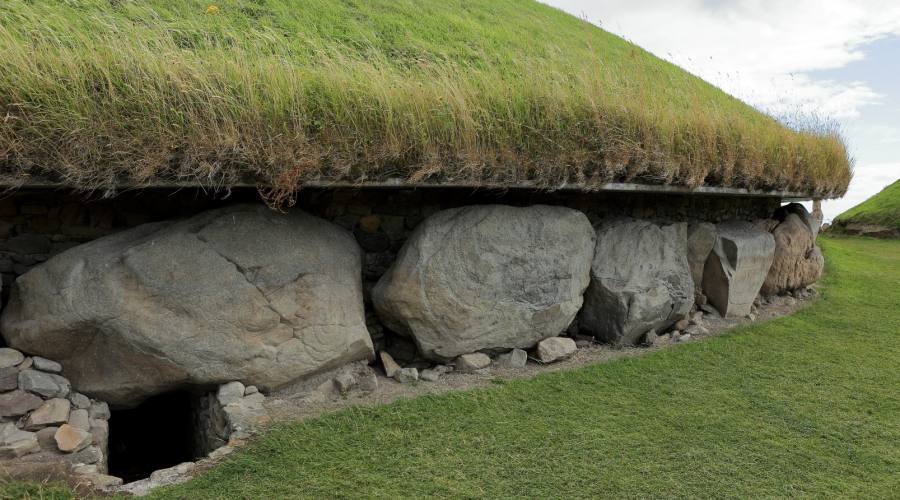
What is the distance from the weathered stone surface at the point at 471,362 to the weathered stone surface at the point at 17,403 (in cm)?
290

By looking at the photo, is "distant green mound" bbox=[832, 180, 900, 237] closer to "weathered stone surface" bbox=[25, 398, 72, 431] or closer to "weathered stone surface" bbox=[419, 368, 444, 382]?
"weathered stone surface" bbox=[419, 368, 444, 382]

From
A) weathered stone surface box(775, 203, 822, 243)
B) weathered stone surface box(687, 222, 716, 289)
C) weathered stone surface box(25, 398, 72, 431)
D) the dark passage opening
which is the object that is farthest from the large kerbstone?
weathered stone surface box(775, 203, 822, 243)

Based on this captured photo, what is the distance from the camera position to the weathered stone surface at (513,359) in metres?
5.32

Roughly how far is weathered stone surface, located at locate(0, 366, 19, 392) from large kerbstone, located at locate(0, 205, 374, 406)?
0.61ft

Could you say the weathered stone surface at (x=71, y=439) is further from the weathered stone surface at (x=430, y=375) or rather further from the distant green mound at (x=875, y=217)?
the distant green mound at (x=875, y=217)

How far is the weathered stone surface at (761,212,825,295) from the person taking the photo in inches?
306

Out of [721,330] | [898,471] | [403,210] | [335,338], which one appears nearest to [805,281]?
[721,330]

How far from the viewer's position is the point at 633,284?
5906mm

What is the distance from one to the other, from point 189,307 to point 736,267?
18.1 feet

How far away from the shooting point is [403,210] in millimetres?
5379

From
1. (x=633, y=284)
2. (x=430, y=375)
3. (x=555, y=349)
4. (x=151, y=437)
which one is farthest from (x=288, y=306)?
(x=633, y=284)

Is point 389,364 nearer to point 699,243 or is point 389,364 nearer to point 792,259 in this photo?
point 699,243

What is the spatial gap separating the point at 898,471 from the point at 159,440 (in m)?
5.43

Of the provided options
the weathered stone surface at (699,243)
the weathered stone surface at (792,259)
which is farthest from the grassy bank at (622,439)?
the weathered stone surface at (792,259)
